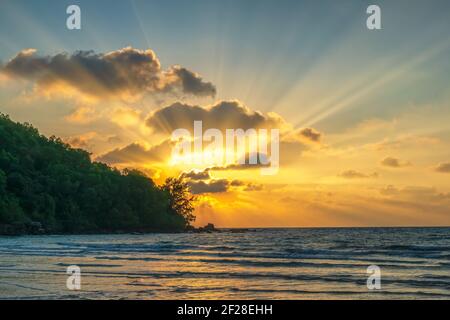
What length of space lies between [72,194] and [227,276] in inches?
4185

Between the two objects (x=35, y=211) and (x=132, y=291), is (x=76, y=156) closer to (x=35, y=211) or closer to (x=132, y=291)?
(x=35, y=211)

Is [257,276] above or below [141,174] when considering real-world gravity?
below

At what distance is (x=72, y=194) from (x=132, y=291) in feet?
366

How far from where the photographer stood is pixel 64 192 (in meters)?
124

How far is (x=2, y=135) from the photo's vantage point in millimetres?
120938

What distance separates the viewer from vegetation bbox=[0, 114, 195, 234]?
11156 cm

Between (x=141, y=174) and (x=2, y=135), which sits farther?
(x=141, y=174)

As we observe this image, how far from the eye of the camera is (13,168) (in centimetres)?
11494

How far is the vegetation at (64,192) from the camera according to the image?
112m

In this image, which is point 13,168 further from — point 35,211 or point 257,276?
point 257,276
